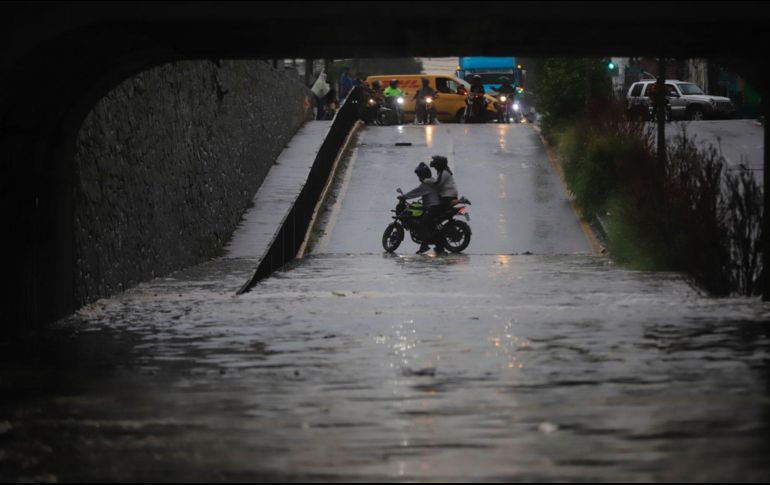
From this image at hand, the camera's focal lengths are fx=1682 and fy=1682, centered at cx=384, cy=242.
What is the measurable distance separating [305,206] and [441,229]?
14.1ft

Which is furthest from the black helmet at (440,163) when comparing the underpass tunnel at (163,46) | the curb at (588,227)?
the underpass tunnel at (163,46)

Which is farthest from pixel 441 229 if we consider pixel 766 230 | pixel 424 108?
pixel 424 108

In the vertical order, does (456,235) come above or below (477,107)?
below

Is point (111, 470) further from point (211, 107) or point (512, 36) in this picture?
point (211, 107)

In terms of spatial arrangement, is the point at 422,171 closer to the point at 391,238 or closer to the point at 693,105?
the point at 391,238

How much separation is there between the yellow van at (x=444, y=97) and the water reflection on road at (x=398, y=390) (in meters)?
38.7

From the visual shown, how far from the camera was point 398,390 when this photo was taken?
12492 mm

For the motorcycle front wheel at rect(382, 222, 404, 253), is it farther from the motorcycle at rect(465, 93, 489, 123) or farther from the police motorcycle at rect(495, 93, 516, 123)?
the police motorcycle at rect(495, 93, 516, 123)

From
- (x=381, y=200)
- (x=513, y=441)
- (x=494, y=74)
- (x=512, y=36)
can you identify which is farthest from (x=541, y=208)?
(x=494, y=74)

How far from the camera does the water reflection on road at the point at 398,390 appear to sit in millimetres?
9469

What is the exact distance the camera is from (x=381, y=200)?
39062mm

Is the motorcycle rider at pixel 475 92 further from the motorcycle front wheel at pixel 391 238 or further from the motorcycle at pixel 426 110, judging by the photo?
the motorcycle front wheel at pixel 391 238

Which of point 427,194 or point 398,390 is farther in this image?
point 427,194

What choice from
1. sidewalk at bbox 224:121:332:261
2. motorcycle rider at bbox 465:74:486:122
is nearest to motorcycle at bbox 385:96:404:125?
motorcycle rider at bbox 465:74:486:122
